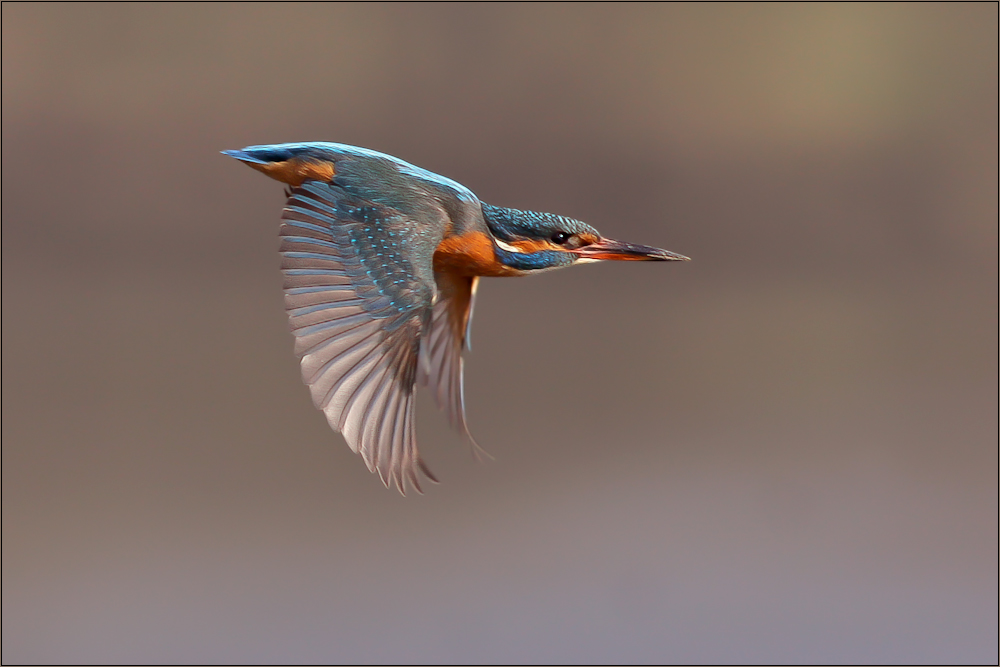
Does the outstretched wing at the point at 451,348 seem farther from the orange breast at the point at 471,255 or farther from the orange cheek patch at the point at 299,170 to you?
the orange cheek patch at the point at 299,170

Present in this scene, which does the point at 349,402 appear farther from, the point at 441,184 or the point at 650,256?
the point at 650,256

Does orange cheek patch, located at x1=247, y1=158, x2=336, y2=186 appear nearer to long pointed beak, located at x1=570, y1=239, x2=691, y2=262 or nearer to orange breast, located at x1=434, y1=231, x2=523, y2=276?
orange breast, located at x1=434, y1=231, x2=523, y2=276

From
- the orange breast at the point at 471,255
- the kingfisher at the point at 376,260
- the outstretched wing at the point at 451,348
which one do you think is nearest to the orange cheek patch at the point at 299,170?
the kingfisher at the point at 376,260


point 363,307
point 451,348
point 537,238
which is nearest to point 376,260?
point 363,307

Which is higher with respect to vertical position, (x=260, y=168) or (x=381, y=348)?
(x=260, y=168)

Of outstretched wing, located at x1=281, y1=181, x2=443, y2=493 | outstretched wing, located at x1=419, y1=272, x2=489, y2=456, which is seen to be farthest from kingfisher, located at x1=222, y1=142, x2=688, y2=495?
outstretched wing, located at x1=419, y1=272, x2=489, y2=456

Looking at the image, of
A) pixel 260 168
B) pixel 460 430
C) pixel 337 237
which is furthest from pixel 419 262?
pixel 460 430

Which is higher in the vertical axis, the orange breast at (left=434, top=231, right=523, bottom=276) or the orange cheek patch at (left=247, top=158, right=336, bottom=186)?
the orange cheek patch at (left=247, top=158, right=336, bottom=186)

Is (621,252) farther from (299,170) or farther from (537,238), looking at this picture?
(299,170)
